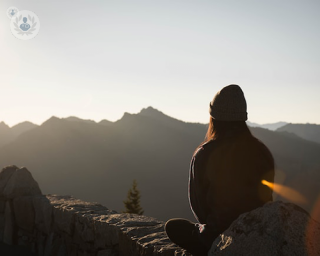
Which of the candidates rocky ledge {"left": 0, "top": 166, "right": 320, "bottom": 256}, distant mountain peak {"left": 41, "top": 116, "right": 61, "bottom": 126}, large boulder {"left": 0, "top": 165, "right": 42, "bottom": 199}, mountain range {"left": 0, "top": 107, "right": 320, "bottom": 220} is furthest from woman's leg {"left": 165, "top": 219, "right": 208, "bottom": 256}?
distant mountain peak {"left": 41, "top": 116, "right": 61, "bottom": 126}

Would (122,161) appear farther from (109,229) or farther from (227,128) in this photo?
(227,128)

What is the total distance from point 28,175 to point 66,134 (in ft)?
386

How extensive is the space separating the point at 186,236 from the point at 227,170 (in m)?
0.90

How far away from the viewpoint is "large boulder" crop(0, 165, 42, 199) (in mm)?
6219

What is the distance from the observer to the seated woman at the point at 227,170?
2400 millimetres

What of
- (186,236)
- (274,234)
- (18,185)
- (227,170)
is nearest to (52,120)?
(18,185)

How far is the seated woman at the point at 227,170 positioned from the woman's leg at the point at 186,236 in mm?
141

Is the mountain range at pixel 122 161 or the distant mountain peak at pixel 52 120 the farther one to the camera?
the distant mountain peak at pixel 52 120

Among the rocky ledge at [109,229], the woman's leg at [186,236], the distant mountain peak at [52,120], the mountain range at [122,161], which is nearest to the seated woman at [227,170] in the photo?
the woman's leg at [186,236]

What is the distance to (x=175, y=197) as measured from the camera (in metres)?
101

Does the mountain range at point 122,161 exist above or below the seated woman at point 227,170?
below

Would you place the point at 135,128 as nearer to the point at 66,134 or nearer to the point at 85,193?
the point at 66,134

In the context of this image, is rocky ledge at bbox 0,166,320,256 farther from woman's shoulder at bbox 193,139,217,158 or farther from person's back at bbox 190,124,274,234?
woman's shoulder at bbox 193,139,217,158

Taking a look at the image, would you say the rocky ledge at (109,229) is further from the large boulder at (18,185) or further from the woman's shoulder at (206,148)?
the woman's shoulder at (206,148)
